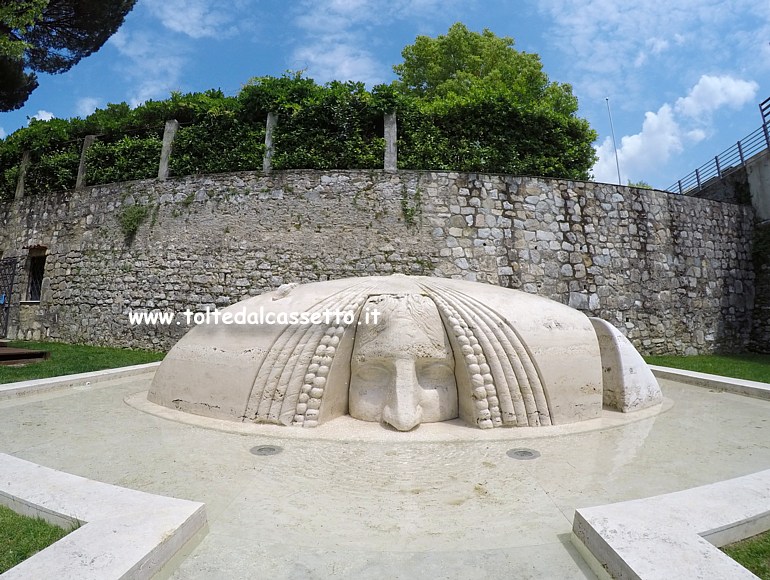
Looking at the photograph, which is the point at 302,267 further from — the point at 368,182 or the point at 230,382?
the point at 230,382

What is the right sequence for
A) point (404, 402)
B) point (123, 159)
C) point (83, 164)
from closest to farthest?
point (404, 402) < point (123, 159) < point (83, 164)

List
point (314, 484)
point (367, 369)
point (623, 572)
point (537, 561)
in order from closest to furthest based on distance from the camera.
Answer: point (623, 572) → point (537, 561) → point (314, 484) → point (367, 369)

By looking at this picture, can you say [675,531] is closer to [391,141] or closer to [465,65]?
[391,141]

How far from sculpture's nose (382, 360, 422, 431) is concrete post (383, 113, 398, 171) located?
7032 millimetres

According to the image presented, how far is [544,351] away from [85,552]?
117 inches

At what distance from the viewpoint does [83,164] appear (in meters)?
11.9

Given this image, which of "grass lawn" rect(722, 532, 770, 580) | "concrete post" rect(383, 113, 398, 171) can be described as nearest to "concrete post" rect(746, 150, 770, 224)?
"concrete post" rect(383, 113, 398, 171)

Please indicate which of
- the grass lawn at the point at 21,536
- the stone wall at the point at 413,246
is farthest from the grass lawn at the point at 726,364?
the grass lawn at the point at 21,536

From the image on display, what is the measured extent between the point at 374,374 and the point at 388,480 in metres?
1.11

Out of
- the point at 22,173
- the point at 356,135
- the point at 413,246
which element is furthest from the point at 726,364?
the point at 22,173

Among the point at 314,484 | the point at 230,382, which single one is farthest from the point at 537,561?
the point at 230,382

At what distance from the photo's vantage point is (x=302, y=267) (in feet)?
30.5

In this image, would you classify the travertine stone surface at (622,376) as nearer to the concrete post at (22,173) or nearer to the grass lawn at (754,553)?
the grass lawn at (754,553)

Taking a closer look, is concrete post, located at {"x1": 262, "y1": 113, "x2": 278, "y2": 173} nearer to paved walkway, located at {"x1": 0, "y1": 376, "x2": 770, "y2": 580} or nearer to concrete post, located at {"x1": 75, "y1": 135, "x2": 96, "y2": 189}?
concrete post, located at {"x1": 75, "y1": 135, "x2": 96, "y2": 189}
